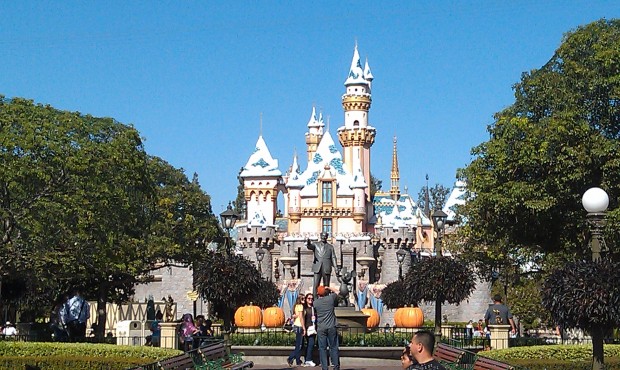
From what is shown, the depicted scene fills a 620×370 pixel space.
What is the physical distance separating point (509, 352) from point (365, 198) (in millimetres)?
60340

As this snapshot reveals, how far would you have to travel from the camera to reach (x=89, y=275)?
39344mm

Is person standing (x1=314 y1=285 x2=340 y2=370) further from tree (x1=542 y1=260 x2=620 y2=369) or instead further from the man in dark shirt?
the man in dark shirt

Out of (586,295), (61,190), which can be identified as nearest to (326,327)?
(586,295)

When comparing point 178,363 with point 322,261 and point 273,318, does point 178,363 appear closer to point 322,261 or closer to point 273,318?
point 322,261

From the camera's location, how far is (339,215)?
79.3 meters

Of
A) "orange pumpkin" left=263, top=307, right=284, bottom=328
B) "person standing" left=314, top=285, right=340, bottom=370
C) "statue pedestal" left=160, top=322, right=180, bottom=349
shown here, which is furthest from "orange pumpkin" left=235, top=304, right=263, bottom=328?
"person standing" left=314, top=285, right=340, bottom=370

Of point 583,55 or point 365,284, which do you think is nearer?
point 583,55

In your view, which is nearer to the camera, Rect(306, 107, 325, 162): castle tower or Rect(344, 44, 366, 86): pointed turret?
Rect(344, 44, 366, 86): pointed turret

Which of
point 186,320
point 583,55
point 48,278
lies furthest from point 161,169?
point 186,320

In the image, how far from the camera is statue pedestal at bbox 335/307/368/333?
24.9 m

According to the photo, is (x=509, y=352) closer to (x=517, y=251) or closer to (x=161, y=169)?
(x=517, y=251)

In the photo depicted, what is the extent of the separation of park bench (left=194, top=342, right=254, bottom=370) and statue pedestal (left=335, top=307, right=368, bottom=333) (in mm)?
6821

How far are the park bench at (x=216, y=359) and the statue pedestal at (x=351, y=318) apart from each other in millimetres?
6821

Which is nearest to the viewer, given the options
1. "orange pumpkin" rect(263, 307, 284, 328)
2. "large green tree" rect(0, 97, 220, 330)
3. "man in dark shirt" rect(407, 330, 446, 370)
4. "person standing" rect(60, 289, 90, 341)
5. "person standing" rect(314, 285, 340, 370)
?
"man in dark shirt" rect(407, 330, 446, 370)
